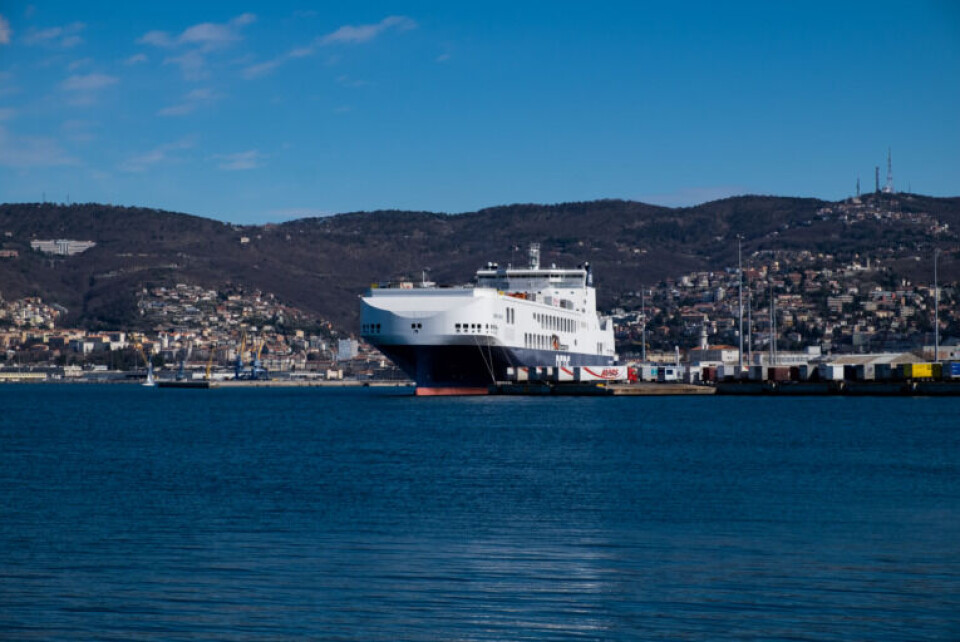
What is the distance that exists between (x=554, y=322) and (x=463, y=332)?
15.9m

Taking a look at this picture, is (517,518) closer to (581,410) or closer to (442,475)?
(442,475)

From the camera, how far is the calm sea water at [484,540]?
16.1 metres

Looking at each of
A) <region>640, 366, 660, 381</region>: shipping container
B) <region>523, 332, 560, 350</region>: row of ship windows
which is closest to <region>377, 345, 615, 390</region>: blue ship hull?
<region>523, 332, 560, 350</region>: row of ship windows

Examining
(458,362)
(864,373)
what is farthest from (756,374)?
(458,362)

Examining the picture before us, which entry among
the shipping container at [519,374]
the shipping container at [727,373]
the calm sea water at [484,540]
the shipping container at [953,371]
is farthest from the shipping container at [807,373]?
the calm sea water at [484,540]

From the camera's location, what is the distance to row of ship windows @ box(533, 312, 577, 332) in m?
86.3

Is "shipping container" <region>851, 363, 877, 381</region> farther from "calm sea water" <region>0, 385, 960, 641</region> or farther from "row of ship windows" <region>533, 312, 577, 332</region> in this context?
"calm sea water" <region>0, 385, 960, 641</region>

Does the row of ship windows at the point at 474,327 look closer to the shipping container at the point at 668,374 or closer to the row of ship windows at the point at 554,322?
the row of ship windows at the point at 554,322

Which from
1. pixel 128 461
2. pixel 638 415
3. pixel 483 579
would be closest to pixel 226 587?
pixel 483 579

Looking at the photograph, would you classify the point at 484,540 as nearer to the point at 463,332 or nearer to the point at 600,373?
the point at 463,332

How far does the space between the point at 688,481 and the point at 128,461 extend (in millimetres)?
16345

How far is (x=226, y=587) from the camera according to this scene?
18000mm

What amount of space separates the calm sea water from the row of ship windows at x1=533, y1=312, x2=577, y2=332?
4114cm

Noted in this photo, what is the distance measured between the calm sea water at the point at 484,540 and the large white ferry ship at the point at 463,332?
97.4 feet
